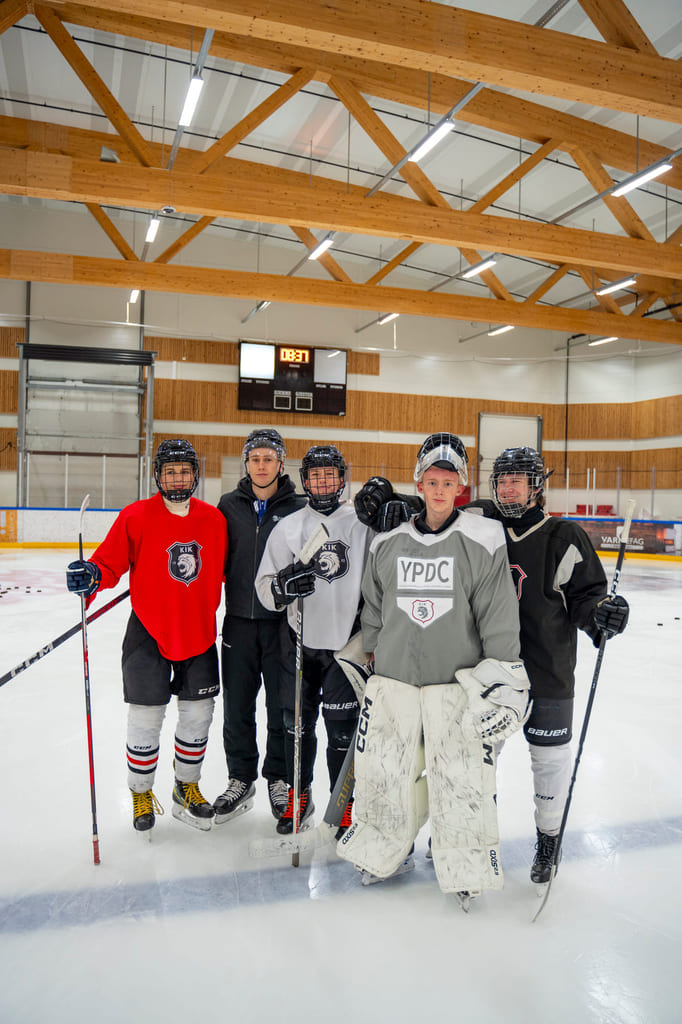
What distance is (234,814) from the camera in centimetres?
237

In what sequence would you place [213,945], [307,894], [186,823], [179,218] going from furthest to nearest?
[179,218], [186,823], [307,894], [213,945]

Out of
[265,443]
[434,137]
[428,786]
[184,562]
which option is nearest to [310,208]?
[434,137]

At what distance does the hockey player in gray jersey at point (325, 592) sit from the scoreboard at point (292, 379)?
44.6 ft

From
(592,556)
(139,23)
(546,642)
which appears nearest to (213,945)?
(546,642)

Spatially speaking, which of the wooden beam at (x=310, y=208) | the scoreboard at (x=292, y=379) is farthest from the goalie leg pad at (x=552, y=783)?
the scoreboard at (x=292, y=379)

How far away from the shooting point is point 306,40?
211 inches

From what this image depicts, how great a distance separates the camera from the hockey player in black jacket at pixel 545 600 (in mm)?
1967

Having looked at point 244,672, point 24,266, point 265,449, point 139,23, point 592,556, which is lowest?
point 244,672

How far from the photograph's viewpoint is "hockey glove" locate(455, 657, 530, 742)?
69.4 inches

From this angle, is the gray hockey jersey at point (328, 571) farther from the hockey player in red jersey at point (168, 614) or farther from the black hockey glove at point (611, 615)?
the black hockey glove at point (611, 615)

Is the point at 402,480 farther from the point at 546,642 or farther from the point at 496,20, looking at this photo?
the point at 546,642

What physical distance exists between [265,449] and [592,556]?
3.69 feet

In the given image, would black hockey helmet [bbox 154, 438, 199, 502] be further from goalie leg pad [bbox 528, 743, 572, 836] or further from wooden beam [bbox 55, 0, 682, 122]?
wooden beam [bbox 55, 0, 682, 122]

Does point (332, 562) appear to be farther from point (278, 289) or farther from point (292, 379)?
point (292, 379)
